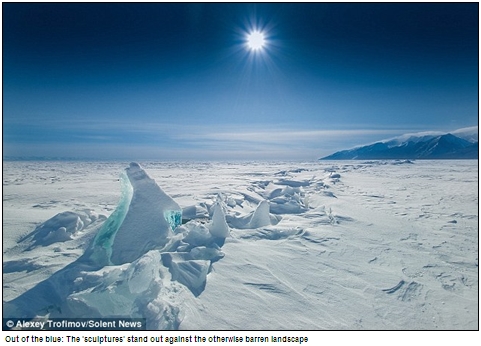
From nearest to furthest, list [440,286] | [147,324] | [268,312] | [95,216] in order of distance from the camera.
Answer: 1. [147,324]
2. [268,312]
3. [440,286]
4. [95,216]

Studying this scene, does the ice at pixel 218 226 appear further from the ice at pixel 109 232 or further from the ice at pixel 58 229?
the ice at pixel 58 229

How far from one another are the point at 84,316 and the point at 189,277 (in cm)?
155

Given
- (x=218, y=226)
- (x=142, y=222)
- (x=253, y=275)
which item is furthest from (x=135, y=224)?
(x=253, y=275)

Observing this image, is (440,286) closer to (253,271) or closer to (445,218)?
(253,271)

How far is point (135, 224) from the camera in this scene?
532 centimetres

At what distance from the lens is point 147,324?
135 inches

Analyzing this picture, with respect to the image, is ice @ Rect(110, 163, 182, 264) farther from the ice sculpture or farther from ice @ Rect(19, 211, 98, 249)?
ice @ Rect(19, 211, 98, 249)

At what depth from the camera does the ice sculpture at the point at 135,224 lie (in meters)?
5.04

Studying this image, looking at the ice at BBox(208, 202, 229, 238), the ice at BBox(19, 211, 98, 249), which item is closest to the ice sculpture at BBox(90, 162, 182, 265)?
the ice at BBox(208, 202, 229, 238)

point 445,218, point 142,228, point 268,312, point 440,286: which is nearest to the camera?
point 268,312

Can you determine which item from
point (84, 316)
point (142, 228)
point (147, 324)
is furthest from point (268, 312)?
point (142, 228)

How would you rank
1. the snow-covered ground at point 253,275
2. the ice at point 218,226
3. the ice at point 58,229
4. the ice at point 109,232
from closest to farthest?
the snow-covered ground at point 253,275
the ice at point 109,232
the ice at point 58,229
the ice at point 218,226

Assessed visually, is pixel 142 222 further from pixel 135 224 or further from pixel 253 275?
pixel 253 275

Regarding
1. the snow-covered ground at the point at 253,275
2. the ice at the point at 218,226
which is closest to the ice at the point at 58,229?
the snow-covered ground at the point at 253,275
